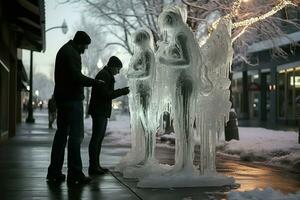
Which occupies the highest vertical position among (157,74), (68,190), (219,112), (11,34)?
(11,34)

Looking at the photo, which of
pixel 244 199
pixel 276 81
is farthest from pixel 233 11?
pixel 276 81

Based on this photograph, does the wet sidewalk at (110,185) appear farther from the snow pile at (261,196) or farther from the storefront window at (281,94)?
the storefront window at (281,94)

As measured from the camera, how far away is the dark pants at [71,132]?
25.6 feet

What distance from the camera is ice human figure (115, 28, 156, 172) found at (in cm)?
872

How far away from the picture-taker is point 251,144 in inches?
599

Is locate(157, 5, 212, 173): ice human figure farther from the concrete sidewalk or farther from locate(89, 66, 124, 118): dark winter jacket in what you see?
locate(89, 66, 124, 118): dark winter jacket

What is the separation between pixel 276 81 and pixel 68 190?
33.7 metres

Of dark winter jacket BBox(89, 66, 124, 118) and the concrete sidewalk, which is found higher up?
dark winter jacket BBox(89, 66, 124, 118)

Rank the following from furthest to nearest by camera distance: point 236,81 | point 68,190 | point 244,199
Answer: point 236,81, point 68,190, point 244,199

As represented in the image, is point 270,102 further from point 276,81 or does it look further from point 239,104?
point 239,104

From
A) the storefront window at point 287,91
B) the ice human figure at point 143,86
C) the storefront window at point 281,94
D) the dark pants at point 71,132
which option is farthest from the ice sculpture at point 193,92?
the storefront window at point 281,94

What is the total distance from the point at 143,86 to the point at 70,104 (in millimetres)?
1465

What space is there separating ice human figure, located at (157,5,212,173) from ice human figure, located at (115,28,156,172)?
2.48ft

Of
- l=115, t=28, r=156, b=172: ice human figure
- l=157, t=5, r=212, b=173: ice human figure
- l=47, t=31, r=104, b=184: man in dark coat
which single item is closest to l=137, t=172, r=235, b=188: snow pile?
l=157, t=5, r=212, b=173: ice human figure
